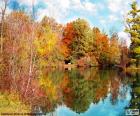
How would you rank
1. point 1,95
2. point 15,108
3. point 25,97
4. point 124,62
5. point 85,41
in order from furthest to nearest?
point 85,41 → point 124,62 → point 25,97 → point 1,95 → point 15,108

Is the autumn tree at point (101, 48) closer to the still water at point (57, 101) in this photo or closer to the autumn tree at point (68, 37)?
the autumn tree at point (68, 37)

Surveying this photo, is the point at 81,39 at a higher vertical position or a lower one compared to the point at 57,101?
higher

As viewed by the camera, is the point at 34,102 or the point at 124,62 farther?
the point at 124,62

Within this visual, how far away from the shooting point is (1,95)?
2028 cm

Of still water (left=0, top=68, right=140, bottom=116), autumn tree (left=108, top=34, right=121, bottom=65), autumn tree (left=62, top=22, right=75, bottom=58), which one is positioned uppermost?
autumn tree (left=62, top=22, right=75, bottom=58)

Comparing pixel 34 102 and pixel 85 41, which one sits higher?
pixel 85 41

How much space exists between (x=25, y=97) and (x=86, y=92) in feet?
39.1

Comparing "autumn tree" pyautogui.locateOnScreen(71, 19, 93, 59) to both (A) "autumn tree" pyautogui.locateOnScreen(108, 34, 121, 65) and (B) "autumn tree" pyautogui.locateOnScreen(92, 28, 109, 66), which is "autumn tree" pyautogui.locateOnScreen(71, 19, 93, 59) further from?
(A) "autumn tree" pyautogui.locateOnScreen(108, 34, 121, 65)

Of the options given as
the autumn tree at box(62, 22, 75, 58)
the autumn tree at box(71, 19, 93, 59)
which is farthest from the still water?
the autumn tree at box(62, 22, 75, 58)

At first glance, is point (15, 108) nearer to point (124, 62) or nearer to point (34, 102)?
point (34, 102)

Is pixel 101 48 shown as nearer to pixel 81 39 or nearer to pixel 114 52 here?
pixel 81 39

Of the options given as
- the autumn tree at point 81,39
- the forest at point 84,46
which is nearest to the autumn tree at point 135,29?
the forest at point 84,46

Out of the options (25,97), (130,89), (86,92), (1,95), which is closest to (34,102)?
(25,97)

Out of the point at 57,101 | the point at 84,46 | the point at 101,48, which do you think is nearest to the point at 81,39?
the point at 84,46
